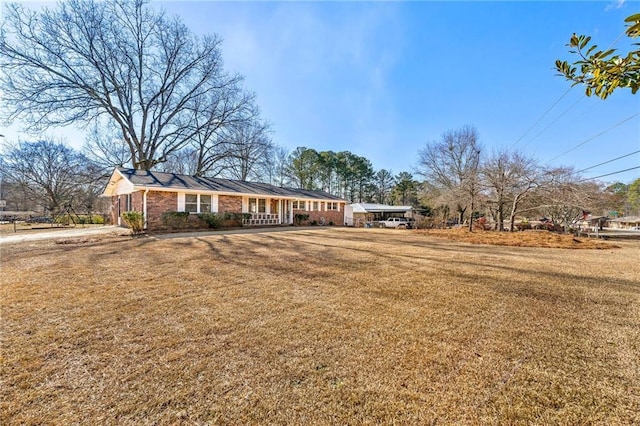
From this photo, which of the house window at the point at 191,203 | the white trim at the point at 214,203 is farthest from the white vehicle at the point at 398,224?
the house window at the point at 191,203

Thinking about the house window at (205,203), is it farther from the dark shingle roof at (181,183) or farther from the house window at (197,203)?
the dark shingle roof at (181,183)

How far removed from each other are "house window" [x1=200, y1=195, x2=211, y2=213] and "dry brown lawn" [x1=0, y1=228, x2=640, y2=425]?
35.1 ft

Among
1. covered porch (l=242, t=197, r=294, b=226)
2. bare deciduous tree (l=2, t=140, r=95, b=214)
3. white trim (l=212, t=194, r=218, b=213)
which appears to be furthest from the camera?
bare deciduous tree (l=2, t=140, r=95, b=214)

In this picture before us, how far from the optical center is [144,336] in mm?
2643

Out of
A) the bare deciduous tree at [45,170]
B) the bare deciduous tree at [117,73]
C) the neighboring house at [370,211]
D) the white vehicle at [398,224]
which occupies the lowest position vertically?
the white vehicle at [398,224]

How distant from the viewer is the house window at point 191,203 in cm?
1496

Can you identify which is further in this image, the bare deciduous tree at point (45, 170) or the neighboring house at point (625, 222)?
the neighboring house at point (625, 222)

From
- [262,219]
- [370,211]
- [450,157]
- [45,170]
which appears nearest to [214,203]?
[262,219]

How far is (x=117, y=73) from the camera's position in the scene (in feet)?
63.2

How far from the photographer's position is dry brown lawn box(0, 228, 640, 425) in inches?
67.2

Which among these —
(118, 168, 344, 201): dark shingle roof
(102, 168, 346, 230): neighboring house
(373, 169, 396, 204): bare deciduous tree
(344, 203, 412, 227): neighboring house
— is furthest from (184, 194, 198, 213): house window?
(373, 169, 396, 204): bare deciduous tree

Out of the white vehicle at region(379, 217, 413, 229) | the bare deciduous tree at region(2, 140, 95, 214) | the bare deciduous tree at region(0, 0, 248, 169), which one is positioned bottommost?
the white vehicle at region(379, 217, 413, 229)

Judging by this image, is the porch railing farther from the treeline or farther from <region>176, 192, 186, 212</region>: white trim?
the treeline

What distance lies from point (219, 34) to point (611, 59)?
2501 cm
